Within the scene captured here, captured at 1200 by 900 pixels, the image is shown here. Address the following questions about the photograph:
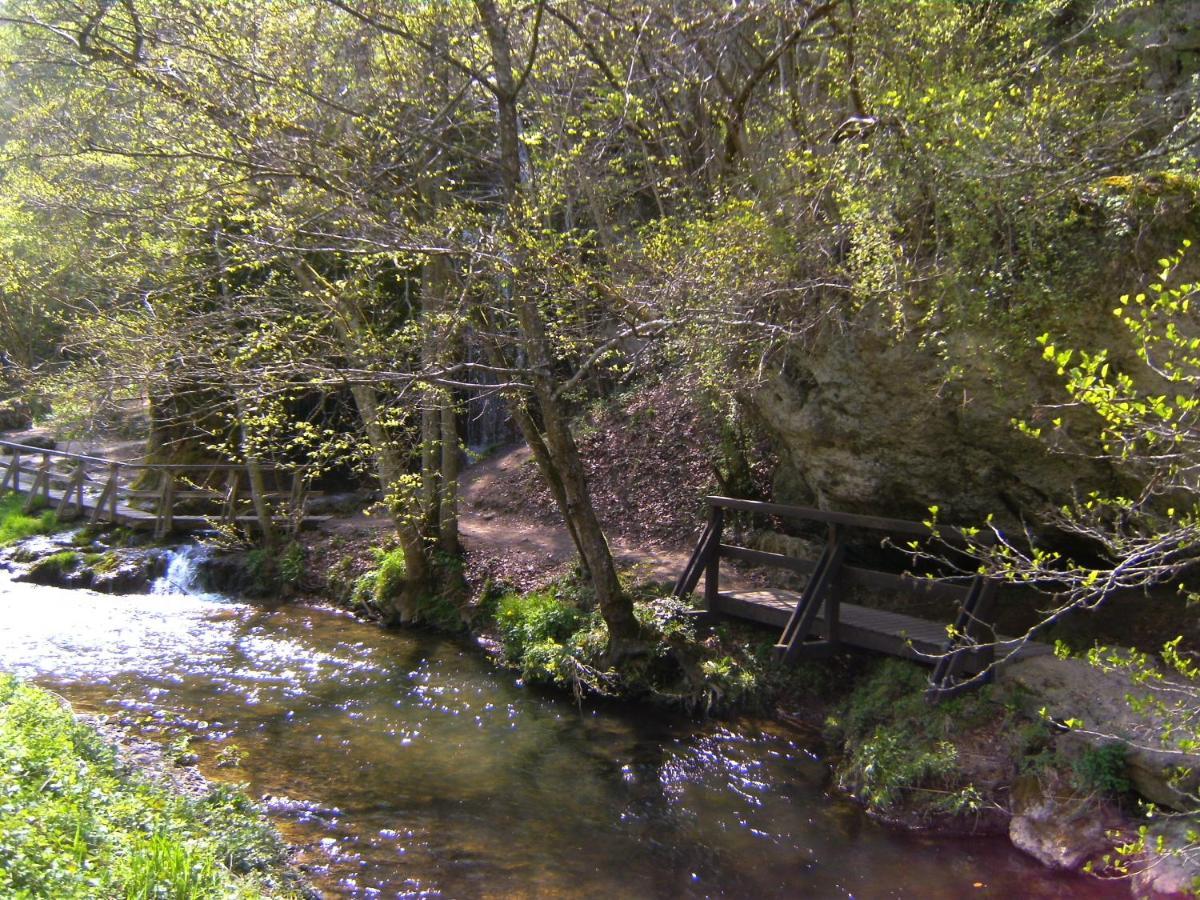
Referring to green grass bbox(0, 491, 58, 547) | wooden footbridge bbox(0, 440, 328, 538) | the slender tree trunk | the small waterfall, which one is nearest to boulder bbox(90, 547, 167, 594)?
the small waterfall

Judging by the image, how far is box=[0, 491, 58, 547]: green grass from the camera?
1628cm

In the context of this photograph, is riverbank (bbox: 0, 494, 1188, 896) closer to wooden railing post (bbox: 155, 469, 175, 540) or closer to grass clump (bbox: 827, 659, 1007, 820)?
grass clump (bbox: 827, 659, 1007, 820)

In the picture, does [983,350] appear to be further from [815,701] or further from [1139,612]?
[815,701]

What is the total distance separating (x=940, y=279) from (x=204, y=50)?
7.17 metres

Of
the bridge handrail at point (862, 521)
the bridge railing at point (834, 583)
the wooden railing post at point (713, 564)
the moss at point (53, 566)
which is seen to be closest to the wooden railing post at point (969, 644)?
the bridge railing at point (834, 583)

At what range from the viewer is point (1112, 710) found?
7.01 m

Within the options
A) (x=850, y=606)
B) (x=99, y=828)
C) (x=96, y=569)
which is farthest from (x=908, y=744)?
(x=96, y=569)

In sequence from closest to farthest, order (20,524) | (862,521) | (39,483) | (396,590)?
(862,521)
(396,590)
(20,524)
(39,483)

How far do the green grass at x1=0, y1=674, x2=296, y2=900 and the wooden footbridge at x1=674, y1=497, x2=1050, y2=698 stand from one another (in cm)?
506

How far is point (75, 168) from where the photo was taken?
13.1 metres

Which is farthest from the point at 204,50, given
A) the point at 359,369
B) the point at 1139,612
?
the point at 1139,612

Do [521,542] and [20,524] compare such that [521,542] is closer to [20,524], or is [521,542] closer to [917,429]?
[917,429]

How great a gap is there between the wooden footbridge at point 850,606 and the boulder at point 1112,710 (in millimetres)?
330

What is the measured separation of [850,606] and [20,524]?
14.7 meters
